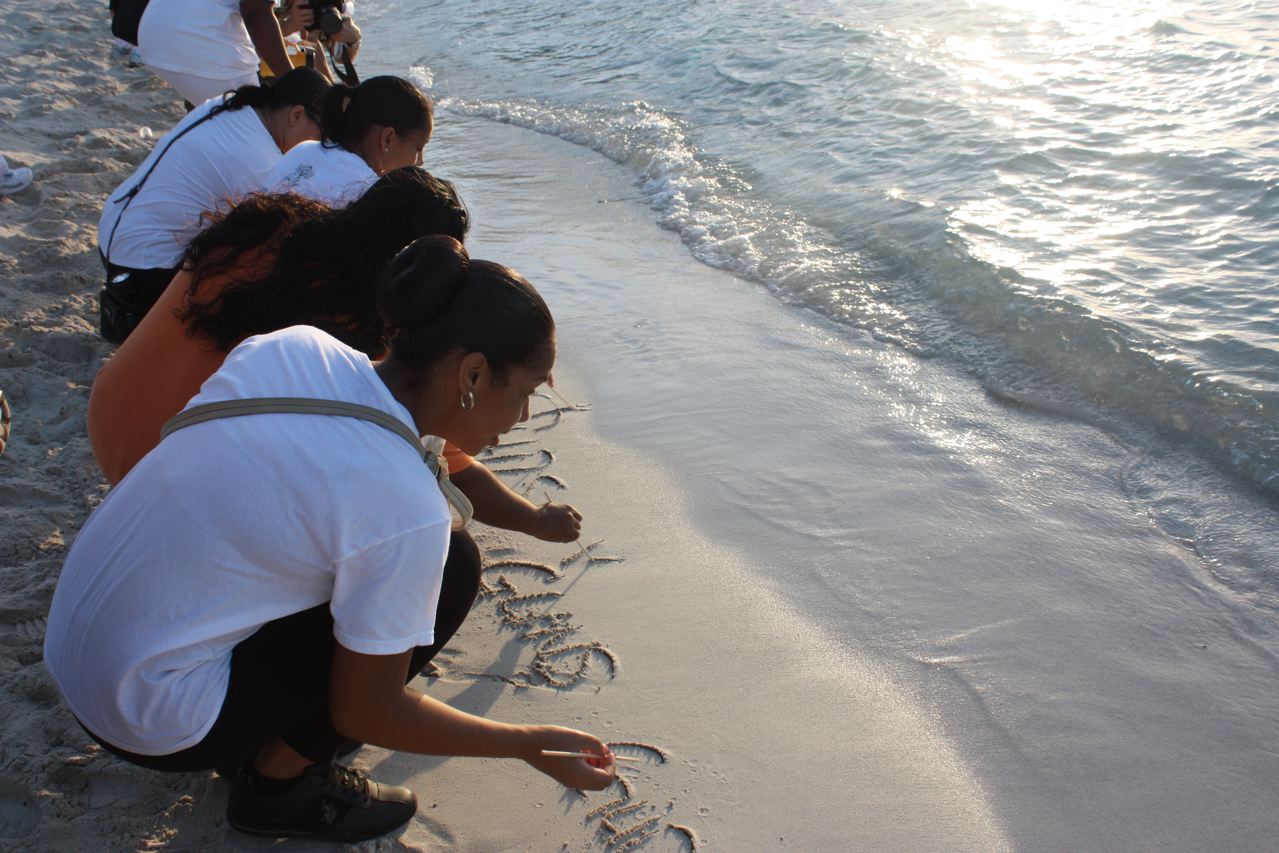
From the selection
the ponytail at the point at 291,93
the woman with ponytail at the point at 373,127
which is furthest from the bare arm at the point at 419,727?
the ponytail at the point at 291,93

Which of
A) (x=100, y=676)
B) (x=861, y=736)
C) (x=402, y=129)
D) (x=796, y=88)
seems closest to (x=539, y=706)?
(x=861, y=736)

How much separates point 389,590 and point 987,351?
319 centimetres

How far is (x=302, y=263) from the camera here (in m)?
2.03

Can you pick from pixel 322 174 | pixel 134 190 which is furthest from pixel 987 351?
pixel 134 190

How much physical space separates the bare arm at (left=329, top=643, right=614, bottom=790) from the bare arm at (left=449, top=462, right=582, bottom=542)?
70 centimetres

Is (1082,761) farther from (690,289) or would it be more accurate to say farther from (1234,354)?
(690,289)

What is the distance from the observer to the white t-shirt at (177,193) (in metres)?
3.00

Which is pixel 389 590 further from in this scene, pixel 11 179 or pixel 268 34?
pixel 11 179

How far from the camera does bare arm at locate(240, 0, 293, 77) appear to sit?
14.2ft

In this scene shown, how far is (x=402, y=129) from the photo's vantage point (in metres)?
3.12

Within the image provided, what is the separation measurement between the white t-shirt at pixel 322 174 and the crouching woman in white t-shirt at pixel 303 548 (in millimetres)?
1319

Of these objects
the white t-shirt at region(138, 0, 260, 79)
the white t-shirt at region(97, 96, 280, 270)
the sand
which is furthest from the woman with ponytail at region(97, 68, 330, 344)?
the white t-shirt at region(138, 0, 260, 79)

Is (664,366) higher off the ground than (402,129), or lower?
lower

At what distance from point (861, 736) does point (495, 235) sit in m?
3.83
